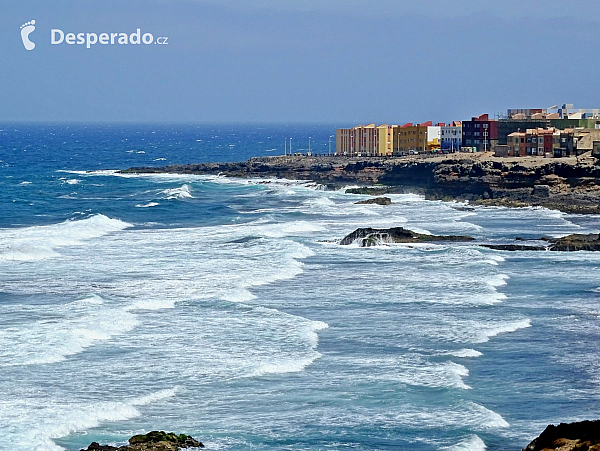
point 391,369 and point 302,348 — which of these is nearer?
point 391,369

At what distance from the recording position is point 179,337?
96.1 feet

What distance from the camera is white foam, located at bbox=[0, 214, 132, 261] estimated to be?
47.8m

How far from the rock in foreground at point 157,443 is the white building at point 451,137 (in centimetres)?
9926

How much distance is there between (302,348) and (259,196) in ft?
185

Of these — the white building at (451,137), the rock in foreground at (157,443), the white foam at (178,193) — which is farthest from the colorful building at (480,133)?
the rock in foreground at (157,443)

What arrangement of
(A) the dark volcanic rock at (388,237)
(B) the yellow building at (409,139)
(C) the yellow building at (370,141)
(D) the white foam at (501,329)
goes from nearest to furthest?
(D) the white foam at (501,329), (A) the dark volcanic rock at (388,237), (C) the yellow building at (370,141), (B) the yellow building at (409,139)

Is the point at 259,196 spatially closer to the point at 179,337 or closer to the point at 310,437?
the point at 179,337

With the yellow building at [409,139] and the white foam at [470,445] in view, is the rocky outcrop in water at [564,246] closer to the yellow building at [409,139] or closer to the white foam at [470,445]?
the white foam at [470,445]

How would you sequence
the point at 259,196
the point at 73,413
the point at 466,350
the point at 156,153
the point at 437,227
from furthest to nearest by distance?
1. the point at 156,153
2. the point at 259,196
3. the point at 437,227
4. the point at 466,350
5. the point at 73,413

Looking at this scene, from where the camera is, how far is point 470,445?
794 inches

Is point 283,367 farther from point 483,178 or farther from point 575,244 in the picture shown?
point 483,178

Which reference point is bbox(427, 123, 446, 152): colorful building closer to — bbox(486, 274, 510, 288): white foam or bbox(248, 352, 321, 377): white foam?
bbox(486, 274, 510, 288): white foam

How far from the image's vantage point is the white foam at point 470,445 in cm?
2000

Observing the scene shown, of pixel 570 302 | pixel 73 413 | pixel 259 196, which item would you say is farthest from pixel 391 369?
pixel 259 196
